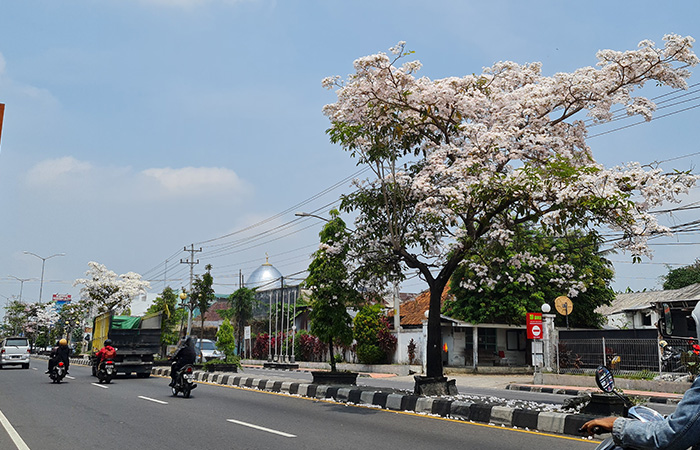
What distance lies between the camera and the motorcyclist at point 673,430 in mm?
2482

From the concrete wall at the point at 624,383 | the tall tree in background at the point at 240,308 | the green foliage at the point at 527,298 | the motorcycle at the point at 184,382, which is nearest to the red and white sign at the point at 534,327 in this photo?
the concrete wall at the point at 624,383

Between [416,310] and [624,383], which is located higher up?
[416,310]

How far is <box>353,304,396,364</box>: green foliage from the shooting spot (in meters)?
37.0

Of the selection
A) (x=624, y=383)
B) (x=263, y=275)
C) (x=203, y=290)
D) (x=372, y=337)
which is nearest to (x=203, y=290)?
(x=203, y=290)

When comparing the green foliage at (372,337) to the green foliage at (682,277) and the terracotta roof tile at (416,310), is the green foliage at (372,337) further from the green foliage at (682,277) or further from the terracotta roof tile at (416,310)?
the green foliage at (682,277)

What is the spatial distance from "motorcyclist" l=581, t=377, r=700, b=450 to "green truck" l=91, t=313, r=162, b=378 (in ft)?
70.9

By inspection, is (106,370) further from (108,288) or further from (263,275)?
(263,275)

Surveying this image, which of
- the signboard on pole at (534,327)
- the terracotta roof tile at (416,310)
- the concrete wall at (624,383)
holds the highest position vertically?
the terracotta roof tile at (416,310)

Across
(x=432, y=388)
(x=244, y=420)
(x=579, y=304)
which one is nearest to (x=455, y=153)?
(x=432, y=388)

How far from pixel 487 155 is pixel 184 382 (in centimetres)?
882

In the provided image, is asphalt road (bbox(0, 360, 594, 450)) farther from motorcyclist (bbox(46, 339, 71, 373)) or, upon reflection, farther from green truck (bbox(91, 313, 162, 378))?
green truck (bbox(91, 313, 162, 378))

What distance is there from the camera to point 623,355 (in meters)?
23.1

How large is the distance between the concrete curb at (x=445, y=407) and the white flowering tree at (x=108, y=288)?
105 feet

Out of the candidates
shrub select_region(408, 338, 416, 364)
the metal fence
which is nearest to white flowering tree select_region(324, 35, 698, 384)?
the metal fence
